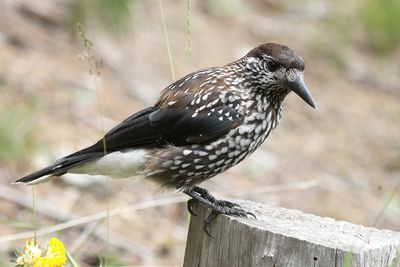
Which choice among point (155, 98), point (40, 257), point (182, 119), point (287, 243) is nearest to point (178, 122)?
point (182, 119)

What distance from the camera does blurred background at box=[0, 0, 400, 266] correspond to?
6.57 metres

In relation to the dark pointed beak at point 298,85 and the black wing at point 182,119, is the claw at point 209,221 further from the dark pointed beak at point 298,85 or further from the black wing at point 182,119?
the dark pointed beak at point 298,85

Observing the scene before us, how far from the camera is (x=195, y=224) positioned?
13.1 ft

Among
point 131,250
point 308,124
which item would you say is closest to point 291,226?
point 131,250

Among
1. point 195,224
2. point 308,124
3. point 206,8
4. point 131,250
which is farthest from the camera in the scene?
point 206,8

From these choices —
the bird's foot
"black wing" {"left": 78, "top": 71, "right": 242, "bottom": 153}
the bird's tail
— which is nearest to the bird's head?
"black wing" {"left": 78, "top": 71, "right": 242, "bottom": 153}

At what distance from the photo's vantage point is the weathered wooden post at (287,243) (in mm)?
3455

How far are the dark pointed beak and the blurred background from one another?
55 centimetres

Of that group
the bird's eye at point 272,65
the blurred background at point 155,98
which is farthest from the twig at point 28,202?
the bird's eye at point 272,65

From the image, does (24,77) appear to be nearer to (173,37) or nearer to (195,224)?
(173,37)

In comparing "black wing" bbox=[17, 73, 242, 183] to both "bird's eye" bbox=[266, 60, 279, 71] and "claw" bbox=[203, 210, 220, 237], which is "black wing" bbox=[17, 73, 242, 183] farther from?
"claw" bbox=[203, 210, 220, 237]

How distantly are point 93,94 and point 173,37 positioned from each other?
2.74 metres

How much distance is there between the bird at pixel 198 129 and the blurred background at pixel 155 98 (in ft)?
0.80

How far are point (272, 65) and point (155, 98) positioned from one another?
4316 mm
